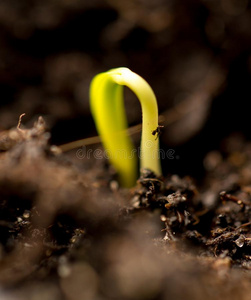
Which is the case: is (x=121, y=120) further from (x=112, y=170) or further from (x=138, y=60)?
(x=138, y=60)

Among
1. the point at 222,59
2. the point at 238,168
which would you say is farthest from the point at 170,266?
the point at 222,59

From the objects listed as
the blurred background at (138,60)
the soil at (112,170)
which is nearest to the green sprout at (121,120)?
the soil at (112,170)

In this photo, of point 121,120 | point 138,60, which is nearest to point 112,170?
point 121,120

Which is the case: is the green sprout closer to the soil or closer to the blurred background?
the soil

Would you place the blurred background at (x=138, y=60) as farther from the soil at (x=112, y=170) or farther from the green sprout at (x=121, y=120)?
the green sprout at (x=121, y=120)

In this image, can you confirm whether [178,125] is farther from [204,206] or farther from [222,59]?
[204,206]

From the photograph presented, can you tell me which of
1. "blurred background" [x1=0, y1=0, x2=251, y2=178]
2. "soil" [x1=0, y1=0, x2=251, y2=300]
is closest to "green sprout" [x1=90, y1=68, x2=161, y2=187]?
"soil" [x1=0, y1=0, x2=251, y2=300]
